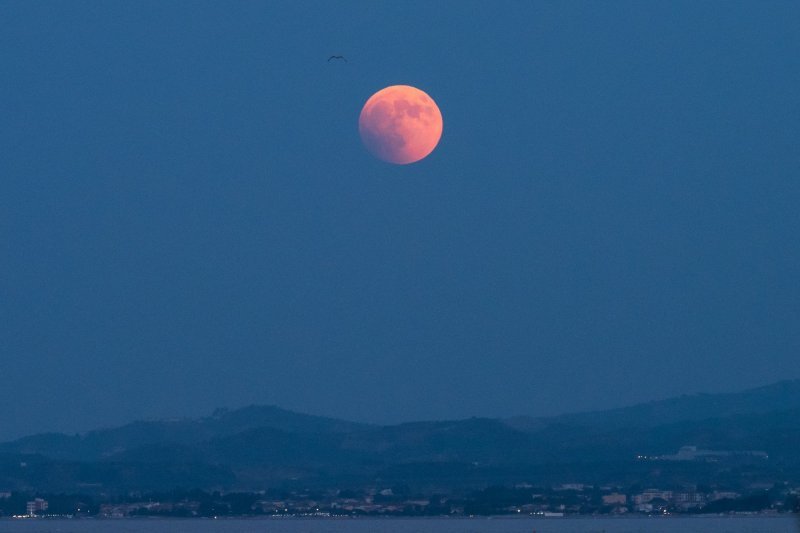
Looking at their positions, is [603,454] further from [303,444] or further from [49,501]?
[49,501]

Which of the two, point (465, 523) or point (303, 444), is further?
point (303, 444)

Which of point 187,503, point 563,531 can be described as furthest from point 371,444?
point 563,531

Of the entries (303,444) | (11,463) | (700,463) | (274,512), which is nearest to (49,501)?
(274,512)

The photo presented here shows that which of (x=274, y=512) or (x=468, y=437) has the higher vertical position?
(x=468, y=437)

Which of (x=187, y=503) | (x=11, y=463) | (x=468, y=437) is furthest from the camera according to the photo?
(x=468, y=437)

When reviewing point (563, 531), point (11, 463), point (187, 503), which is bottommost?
point (563, 531)

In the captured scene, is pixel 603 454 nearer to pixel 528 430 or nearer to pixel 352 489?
pixel 528 430

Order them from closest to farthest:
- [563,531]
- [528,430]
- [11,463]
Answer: [563,531] → [11,463] → [528,430]
